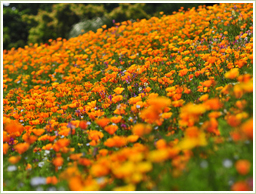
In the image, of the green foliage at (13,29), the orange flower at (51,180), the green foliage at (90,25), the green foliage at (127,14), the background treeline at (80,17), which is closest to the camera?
the orange flower at (51,180)

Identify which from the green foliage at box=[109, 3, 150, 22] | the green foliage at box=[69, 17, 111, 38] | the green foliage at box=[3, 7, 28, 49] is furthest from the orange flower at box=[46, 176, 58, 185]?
the green foliage at box=[3, 7, 28, 49]

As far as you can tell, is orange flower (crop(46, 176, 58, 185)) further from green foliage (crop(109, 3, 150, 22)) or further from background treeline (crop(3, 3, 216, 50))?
green foliage (crop(109, 3, 150, 22))

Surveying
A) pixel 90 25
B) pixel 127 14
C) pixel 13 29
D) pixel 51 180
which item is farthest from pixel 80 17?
pixel 51 180

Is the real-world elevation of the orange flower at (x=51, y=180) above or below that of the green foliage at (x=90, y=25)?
below

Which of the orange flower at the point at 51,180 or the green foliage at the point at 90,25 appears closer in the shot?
the orange flower at the point at 51,180

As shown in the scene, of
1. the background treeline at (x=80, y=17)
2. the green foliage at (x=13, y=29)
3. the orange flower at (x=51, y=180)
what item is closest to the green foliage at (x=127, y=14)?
the background treeline at (x=80, y=17)

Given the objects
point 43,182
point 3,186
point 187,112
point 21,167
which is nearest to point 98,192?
point 43,182

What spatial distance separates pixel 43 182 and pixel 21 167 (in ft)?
2.40

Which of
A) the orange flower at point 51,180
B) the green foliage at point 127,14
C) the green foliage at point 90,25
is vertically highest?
the green foliage at point 127,14

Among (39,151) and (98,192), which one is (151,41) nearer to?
(39,151)

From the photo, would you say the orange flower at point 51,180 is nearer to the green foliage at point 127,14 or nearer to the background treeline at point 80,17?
the background treeline at point 80,17

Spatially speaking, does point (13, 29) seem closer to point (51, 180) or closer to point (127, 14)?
point (127, 14)

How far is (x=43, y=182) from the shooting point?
251 cm

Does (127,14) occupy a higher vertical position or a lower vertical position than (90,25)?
higher
